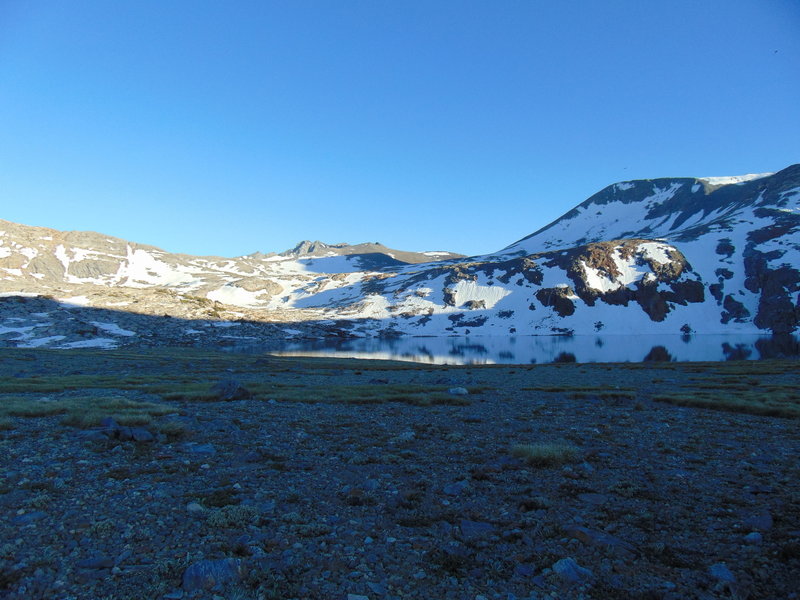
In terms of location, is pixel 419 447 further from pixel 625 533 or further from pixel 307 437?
pixel 625 533

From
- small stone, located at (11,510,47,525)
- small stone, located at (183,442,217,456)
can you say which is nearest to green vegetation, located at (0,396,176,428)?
small stone, located at (183,442,217,456)

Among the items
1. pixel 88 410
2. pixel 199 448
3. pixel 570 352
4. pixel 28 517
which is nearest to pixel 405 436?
pixel 199 448

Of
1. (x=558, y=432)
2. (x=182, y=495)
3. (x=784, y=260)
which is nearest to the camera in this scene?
(x=182, y=495)

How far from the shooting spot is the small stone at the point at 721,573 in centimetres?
626

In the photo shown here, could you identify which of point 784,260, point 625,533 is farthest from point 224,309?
point 784,260

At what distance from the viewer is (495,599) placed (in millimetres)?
5898

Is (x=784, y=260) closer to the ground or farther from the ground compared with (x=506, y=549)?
farther from the ground

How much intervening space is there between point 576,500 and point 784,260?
232629 millimetres

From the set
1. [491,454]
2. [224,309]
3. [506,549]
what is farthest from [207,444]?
[224,309]

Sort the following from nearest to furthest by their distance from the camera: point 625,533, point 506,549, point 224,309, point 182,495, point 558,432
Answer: point 506,549
point 625,533
point 182,495
point 558,432
point 224,309

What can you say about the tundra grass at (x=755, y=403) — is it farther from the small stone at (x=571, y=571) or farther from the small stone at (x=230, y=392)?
the small stone at (x=230, y=392)

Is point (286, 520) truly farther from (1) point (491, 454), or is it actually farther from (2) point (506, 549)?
(1) point (491, 454)

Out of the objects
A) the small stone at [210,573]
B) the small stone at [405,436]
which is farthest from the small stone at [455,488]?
the small stone at [210,573]

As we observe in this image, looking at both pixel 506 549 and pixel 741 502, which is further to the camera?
pixel 741 502
